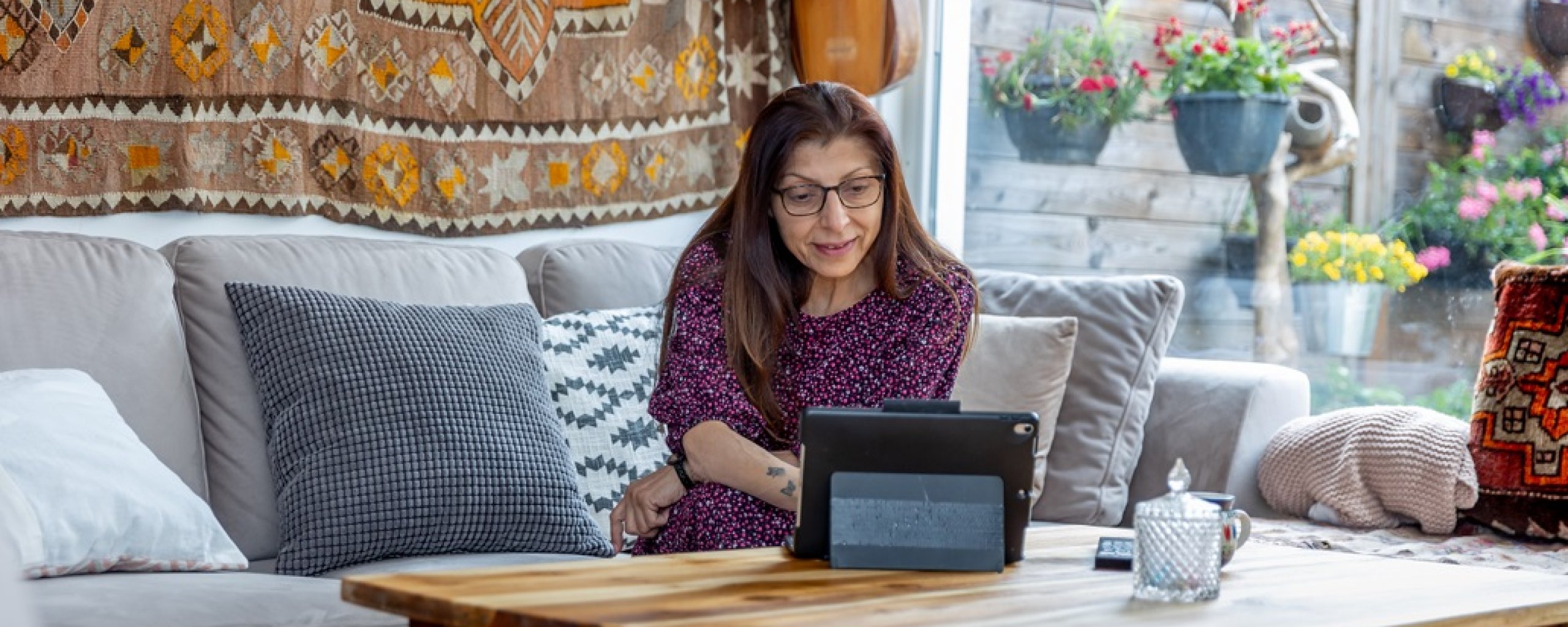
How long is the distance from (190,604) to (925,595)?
94 cm

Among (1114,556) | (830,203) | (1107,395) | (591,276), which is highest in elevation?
(830,203)

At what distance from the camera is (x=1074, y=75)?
4000 millimetres

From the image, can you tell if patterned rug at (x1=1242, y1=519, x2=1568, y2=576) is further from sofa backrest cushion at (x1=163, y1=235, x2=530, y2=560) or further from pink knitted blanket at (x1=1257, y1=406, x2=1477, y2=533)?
sofa backrest cushion at (x1=163, y1=235, x2=530, y2=560)

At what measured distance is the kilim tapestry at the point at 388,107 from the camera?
2.67m

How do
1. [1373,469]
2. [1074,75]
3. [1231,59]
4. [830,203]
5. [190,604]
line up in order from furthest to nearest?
[1074,75]
[1231,59]
[1373,469]
[830,203]
[190,604]

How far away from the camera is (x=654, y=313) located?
2977 mm

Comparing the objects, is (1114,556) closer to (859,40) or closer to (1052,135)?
(859,40)

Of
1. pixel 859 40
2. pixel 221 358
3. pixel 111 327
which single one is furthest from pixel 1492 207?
pixel 111 327

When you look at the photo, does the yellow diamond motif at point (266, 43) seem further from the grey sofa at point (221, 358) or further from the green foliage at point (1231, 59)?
the green foliage at point (1231, 59)

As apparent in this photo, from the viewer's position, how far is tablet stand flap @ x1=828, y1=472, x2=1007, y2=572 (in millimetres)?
1654

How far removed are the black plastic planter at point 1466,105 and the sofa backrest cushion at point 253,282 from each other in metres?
1.90

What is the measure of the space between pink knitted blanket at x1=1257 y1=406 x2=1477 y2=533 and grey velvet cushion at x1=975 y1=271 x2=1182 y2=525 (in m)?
0.25

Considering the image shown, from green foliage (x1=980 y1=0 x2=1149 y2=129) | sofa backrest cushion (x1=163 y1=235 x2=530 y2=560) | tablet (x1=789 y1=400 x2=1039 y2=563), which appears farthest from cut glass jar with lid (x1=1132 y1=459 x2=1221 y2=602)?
green foliage (x1=980 y1=0 x2=1149 y2=129)

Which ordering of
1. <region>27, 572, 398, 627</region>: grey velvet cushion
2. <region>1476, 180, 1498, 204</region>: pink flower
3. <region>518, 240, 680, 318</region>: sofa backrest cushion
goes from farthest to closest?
1. <region>1476, 180, 1498, 204</region>: pink flower
2. <region>518, 240, 680, 318</region>: sofa backrest cushion
3. <region>27, 572, 398, 627</region>: grey velvet cushion
